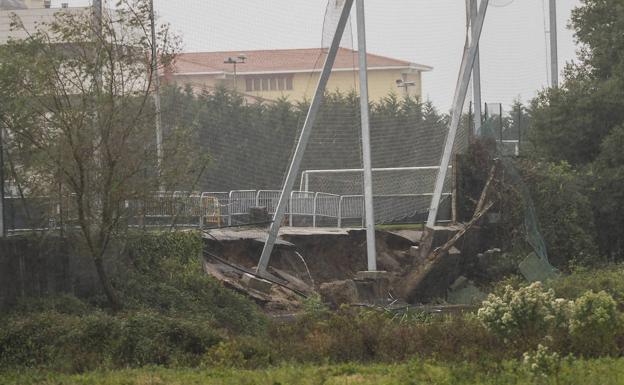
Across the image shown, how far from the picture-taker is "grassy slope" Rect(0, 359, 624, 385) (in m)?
10.6

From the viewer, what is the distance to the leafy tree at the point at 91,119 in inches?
603

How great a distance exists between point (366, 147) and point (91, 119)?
23.2 ft

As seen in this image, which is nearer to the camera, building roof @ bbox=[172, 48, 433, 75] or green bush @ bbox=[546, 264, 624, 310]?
green bush @ bbox=[546, 264, 624, 310]

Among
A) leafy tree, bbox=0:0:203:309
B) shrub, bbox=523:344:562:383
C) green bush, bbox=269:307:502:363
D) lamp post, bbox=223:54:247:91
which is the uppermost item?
lamp post, bbox=223:54:247:91

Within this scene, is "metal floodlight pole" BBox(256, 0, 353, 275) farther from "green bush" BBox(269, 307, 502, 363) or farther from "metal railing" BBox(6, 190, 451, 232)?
"green bush" BBox(269, 307, 502, 363)

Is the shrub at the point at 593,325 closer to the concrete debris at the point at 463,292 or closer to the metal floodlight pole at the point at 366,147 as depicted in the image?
the metal floodlight pole at the point at 366,147

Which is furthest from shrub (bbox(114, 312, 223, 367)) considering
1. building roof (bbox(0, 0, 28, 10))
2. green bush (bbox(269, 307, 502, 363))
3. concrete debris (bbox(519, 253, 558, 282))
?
concrete debris (bbox(519, 253, 558, 282))

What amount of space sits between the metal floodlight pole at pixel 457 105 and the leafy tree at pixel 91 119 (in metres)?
8.33

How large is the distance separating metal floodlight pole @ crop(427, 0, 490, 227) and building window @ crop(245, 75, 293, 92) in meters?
3.36

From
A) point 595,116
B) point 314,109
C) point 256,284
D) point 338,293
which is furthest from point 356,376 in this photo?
point 595,116

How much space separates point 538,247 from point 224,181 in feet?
22.2

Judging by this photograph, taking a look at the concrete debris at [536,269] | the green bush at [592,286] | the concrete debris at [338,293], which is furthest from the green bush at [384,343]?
the concrete debris at [536,269]

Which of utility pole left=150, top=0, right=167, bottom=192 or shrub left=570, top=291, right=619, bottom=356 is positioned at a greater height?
utility pole left=150, top=0, right=167, bottom=192

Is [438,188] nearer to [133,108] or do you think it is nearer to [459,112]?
[459,112]
